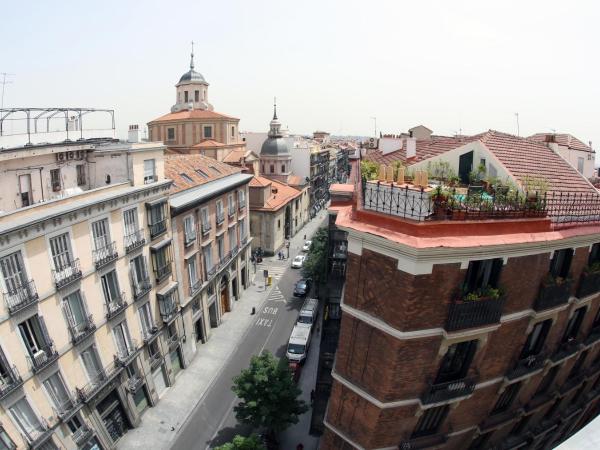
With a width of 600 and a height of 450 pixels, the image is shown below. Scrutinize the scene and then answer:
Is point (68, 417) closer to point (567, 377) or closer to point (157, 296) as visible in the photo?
point (157, 296)

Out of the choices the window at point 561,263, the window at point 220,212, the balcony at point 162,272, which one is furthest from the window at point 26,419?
the window at point 561,263

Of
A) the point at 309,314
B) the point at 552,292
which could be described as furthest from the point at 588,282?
the point at 309,314

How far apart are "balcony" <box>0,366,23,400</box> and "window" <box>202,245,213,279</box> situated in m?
17.7

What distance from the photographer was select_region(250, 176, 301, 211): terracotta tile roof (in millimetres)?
56500

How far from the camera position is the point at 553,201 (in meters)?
12.2

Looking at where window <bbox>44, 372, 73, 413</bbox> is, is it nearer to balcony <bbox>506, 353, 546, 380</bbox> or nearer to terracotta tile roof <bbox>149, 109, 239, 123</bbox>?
balcony <bbox>506, 353, 546, 380</bbox>

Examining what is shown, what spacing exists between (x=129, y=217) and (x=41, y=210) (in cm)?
592

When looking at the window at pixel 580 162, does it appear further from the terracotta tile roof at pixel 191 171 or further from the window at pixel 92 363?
the window at pixel 92 363

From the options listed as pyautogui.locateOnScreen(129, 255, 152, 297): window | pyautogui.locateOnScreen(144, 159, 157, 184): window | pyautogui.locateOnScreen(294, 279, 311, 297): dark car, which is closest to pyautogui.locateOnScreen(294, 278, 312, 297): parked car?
pyautogui.locateOnScreen(294, 279, 311, 297): dark car

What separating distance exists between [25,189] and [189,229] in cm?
1306

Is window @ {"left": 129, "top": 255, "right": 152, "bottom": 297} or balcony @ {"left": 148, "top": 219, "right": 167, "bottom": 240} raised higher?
balcony @ {"left": 148, "top": 219, "right": 167, "bottom": 240}

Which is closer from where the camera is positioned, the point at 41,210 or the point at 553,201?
the point at 553,201

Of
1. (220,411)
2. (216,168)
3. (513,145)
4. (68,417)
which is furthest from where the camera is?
(216,168)

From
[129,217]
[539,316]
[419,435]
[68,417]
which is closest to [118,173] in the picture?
[129,217]
